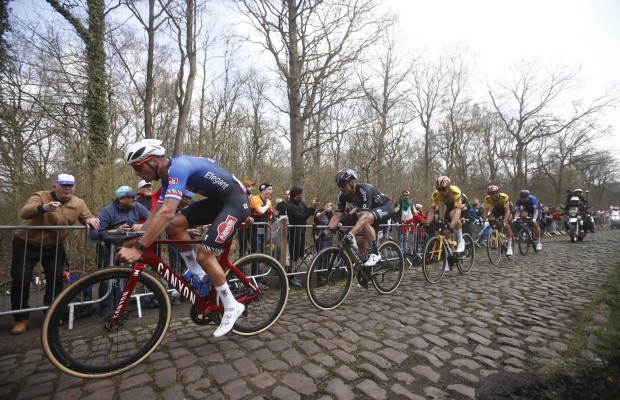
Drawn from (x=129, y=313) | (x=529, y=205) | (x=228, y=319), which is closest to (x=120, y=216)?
(x=129, y=313)

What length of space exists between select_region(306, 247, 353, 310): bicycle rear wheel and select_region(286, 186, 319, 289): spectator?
1525mm

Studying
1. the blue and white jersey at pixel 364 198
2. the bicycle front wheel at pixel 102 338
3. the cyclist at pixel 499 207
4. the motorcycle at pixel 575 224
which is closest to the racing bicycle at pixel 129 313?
the bicycle front wheel at pixel 102 338

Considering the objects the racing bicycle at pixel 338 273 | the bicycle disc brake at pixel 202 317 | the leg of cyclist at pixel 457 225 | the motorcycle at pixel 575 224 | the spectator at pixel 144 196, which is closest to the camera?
the bicycle disc brake at pixel 202 317

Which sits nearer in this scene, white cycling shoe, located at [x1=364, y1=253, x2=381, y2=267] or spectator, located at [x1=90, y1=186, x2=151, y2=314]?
spectator, located at [x1=90, y1=186, x2=151, y2=314]

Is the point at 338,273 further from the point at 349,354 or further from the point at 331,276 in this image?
the point at 349,354

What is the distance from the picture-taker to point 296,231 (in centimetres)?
642

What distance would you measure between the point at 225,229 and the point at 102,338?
1.56m

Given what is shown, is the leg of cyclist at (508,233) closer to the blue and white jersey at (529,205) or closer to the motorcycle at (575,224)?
the blue and white jersey at (529,205)

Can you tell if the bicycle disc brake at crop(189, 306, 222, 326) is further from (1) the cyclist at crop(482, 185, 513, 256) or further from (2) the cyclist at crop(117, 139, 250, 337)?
(1) the cyclist at crop(482, 185, 513, 256)

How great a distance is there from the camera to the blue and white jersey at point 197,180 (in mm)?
2682

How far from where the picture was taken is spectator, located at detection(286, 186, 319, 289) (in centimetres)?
614

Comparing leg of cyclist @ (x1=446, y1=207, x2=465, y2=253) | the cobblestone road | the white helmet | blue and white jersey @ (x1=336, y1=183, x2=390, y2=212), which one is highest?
the white helmet

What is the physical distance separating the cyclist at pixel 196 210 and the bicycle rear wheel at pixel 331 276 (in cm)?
153

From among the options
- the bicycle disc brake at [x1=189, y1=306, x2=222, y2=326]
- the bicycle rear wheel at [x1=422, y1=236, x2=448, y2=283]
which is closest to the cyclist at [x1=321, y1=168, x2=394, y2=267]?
the bicycle rear wheel at [x1=422, y1=236, x2=448, y2=283]
